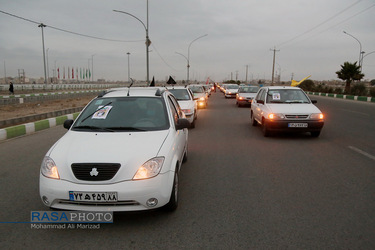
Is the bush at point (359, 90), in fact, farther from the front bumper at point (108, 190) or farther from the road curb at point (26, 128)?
the front bumper at point (108, 190)

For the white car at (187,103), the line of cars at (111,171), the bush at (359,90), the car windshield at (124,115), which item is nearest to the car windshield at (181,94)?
the white car at (187,103)

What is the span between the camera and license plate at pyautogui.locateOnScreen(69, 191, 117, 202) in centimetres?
310

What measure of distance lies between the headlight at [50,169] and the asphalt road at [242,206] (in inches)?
25.1

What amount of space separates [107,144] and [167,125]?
1068 mm

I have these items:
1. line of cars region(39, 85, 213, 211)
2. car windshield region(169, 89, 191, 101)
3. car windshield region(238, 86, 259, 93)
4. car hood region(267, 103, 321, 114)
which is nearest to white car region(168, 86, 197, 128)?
car windshield region(169, 89, 191, 101)

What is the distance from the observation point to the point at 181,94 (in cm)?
1217

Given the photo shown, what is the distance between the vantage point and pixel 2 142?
8.44 meters

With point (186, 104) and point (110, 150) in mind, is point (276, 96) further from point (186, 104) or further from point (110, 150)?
point (110, 150)

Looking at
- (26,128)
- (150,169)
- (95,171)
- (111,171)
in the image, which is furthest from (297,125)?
(26,128)

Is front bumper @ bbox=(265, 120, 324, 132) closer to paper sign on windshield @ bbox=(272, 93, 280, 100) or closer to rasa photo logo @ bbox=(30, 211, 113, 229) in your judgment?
paper sign on windshield @ bbox=(272, 93, 280, 100)

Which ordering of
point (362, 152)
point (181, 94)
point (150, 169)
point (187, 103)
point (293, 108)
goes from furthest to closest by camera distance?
point (181, 94) → point (187, 103) → point (293, 108) → point (362, 152) → point (150, 169)

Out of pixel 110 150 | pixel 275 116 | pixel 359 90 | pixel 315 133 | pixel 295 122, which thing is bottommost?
pixel 315 133

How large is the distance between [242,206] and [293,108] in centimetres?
555

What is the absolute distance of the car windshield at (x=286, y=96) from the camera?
9.33m
